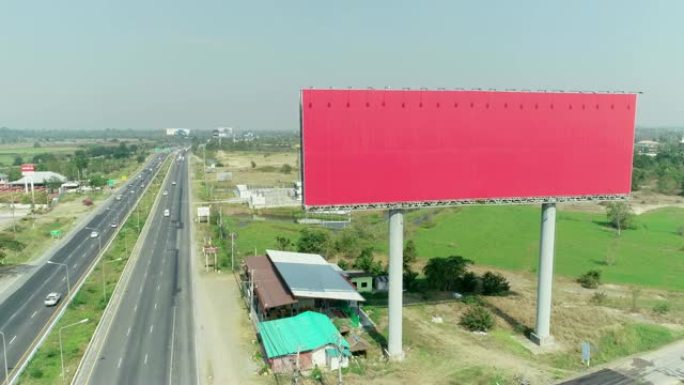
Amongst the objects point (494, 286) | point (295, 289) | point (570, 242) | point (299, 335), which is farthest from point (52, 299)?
point (570, 242)

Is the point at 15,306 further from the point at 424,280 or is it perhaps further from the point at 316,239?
the point at 424,280

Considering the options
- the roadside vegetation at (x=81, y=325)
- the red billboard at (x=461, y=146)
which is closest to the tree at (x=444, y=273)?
the red billboard at (x=461, y=146)

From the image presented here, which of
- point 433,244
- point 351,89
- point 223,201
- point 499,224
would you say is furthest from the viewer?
point 223,201

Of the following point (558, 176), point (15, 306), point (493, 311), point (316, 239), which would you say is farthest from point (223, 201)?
point (558, 176)

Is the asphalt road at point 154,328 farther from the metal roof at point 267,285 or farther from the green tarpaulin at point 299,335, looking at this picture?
the metal roof at point 267,285

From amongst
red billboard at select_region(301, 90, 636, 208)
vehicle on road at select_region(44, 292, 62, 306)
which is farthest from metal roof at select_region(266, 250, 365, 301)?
vehicle on road at select_region(44, 292, 62, 306)

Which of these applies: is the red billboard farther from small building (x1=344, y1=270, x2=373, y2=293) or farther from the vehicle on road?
the vehicle on road
